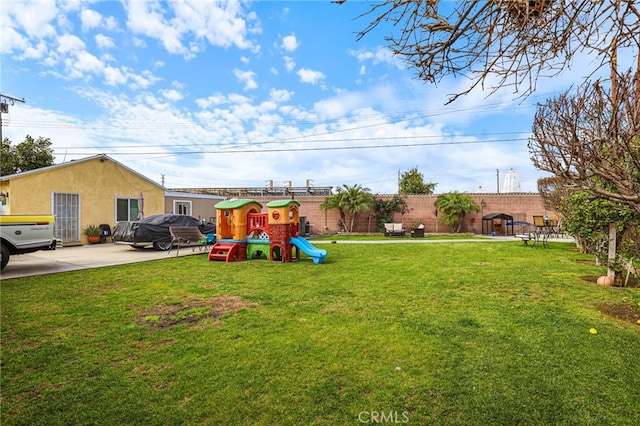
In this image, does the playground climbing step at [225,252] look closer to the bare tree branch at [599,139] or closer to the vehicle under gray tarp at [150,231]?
the vehicle under gray tarp at [150,231]

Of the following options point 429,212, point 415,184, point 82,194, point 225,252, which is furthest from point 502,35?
point 415,184

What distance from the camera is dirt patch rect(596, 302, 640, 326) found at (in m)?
4.47

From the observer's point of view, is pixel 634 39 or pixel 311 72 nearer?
pixel 634 39

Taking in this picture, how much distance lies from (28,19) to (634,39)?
8409mm

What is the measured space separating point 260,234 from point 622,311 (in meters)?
8.62

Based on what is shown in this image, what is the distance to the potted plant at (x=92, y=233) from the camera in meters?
14.9

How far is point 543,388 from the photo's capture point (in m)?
2.61

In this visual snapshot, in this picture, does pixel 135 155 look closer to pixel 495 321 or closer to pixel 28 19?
pixel 28 19

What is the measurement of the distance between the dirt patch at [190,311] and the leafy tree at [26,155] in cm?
2451

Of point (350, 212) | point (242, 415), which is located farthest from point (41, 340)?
point (350, 212)

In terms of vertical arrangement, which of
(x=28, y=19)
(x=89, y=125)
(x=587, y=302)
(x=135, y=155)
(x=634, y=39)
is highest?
(x=89, y=125)

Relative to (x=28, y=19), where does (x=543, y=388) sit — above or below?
below

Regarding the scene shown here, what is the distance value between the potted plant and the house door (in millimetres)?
340

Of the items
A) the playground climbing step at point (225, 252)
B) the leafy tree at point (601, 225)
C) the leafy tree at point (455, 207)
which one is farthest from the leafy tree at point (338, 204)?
the leafy tree at point (601, 225)
